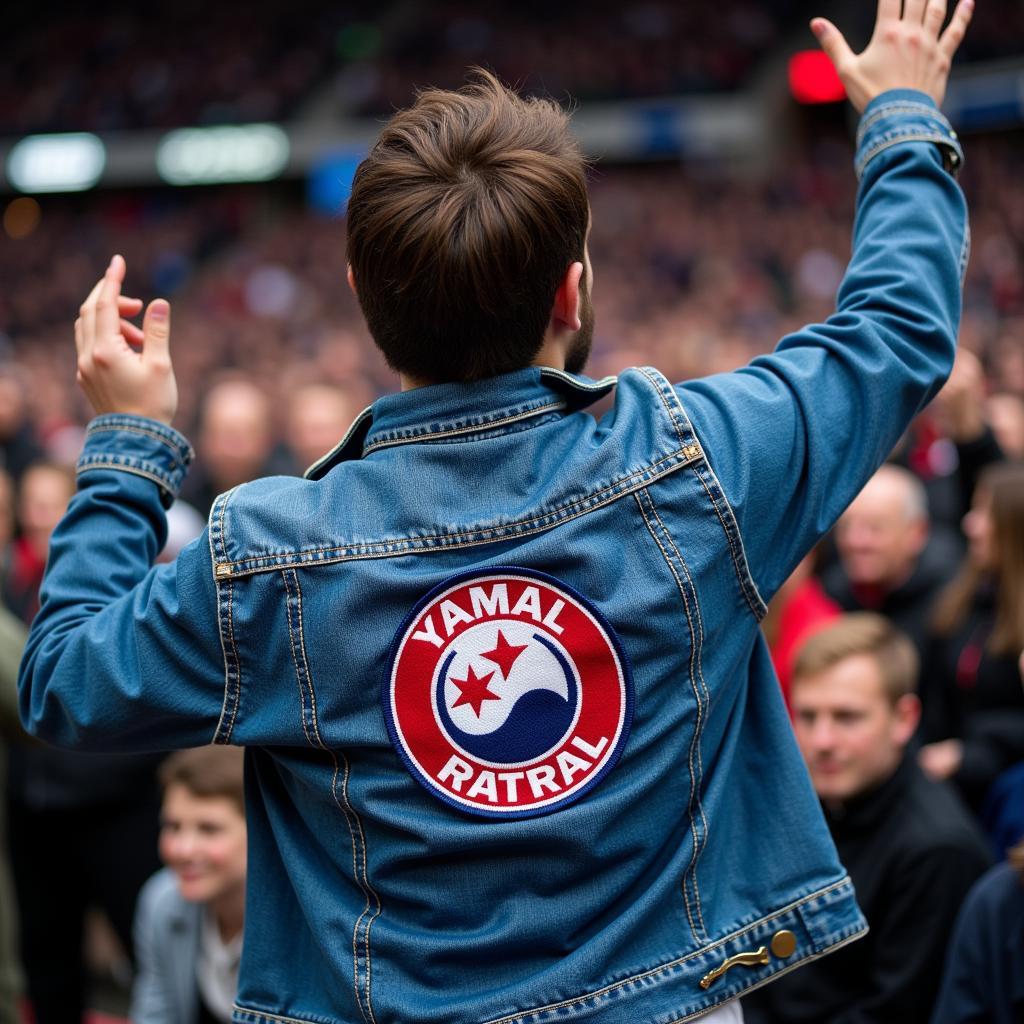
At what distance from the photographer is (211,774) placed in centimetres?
298

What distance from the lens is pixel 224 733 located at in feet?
4.40

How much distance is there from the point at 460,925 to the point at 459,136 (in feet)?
2.51

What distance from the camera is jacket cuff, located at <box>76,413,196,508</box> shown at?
1.41 m

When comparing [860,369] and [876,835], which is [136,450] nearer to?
[860,369]

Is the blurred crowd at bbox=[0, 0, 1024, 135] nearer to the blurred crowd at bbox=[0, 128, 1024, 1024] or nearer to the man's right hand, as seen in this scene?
the blurred crowd at bbox=[0, 128, 1024, 1024]

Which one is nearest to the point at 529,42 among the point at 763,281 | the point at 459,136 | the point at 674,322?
the point at 763,281

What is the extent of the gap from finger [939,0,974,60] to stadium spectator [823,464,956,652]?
2.58m

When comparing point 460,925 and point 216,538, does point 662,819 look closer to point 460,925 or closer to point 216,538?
point 460,925

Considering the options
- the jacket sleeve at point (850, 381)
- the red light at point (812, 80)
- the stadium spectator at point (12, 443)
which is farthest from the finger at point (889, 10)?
the red light at point (812, 80)

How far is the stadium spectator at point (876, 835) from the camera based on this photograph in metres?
2.62

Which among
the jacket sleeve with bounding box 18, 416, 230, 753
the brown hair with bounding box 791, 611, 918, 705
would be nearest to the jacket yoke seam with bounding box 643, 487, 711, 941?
the jacket sleeve with bounding box 18, 416, 230, 753

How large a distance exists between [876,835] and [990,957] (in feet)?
1.51

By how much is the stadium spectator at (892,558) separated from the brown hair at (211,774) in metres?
2.00

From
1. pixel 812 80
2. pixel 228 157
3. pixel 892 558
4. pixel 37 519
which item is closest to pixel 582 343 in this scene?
pixel 892 558
